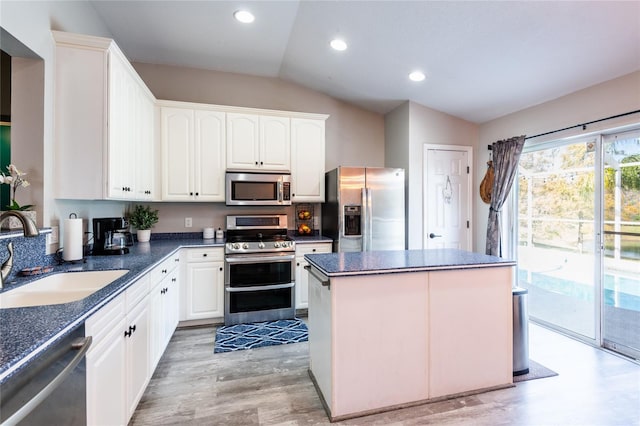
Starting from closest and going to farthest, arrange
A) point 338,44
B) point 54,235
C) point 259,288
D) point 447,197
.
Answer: point 54,235
point 338,44
point 259,288
point 447,197

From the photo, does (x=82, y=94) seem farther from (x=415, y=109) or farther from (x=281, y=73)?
(x=415, y=109)

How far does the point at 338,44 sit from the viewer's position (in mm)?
2951

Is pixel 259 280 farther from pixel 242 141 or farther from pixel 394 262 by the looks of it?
pixel 394 262

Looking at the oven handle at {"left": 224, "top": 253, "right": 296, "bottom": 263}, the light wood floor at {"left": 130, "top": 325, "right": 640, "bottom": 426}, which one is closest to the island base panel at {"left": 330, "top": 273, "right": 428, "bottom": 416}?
the light wood floor at {"left": 130, "top": 325, "right": 640, "bottom": 426}

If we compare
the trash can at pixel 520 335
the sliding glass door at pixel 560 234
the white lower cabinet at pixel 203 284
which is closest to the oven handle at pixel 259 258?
the white lower cabinet at pixel 203 284

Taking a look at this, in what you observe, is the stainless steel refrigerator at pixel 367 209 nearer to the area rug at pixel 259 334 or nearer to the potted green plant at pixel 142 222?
the area rug at pixel 259 334

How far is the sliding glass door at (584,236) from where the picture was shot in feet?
8.66

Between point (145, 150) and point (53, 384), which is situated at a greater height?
point (145, 150)

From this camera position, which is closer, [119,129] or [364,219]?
[119,129]

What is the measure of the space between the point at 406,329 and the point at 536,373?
1.32m

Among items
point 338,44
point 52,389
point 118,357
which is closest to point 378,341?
point 118,357

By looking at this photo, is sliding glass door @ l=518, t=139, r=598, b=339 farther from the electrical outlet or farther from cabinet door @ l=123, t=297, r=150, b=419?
the electrical outlet

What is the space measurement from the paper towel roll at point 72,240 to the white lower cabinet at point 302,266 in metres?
2.05

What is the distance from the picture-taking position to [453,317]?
6.64ft
